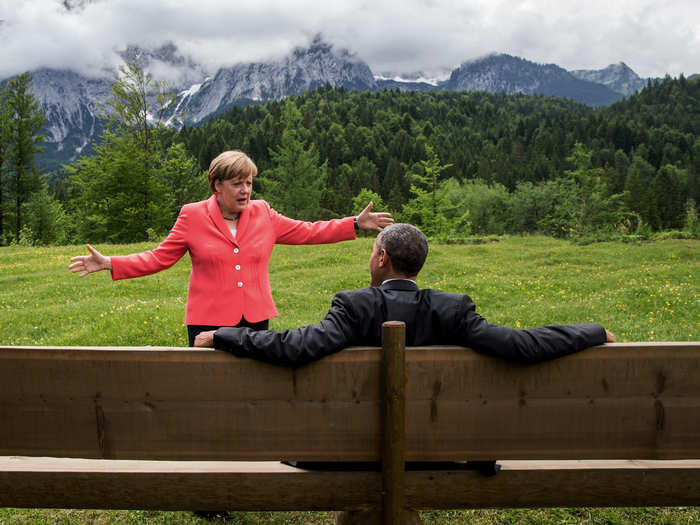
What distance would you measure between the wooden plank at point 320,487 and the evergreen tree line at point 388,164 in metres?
24.7

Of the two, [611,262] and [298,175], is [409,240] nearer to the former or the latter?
[611,262]

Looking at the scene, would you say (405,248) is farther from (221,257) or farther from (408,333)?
(221,257)

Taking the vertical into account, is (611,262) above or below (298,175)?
below

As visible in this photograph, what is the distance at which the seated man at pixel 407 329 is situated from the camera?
7.39 feet

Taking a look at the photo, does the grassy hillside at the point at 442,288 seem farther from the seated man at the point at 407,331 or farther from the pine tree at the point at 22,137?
the pine tree at the point at 22,137

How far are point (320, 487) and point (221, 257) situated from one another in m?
1.94

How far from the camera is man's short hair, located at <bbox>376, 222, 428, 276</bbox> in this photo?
2.87 m

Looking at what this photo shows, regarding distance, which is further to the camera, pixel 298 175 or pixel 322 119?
pixel 322 119

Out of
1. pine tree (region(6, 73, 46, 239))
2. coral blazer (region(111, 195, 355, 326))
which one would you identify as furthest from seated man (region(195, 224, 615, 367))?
pine tree (region(6, 73, 46, 239))

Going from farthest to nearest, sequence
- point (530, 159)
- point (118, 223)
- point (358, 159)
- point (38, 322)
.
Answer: point (530, 159) → point (358, 159) → point (118, 223) → point (38, 322)

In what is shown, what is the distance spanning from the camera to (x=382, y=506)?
2.45 meters

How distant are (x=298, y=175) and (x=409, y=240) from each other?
2917 inches

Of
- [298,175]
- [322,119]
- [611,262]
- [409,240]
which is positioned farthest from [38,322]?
[322,119]

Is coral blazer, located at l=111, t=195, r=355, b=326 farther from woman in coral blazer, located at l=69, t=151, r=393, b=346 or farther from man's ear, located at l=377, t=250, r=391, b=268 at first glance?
man's ear, located at l=377, t=250, r=391, b=268
